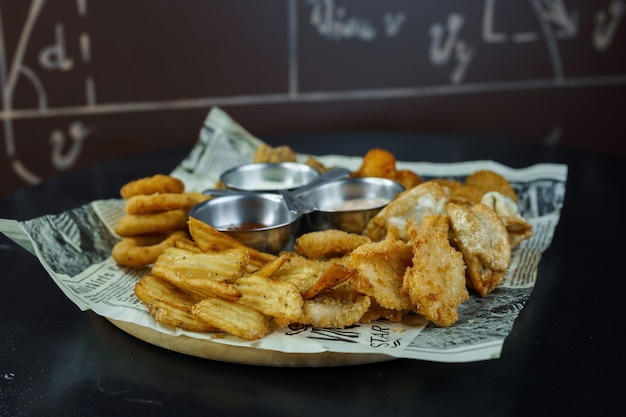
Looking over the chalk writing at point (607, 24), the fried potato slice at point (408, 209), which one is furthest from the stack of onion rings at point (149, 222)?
the chalk writing at point (607, 24)

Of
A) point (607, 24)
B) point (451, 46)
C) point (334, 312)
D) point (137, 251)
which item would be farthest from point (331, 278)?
point (607, 24)

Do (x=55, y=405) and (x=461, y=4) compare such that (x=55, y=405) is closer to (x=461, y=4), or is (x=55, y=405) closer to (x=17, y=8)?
(x=17, y=8)

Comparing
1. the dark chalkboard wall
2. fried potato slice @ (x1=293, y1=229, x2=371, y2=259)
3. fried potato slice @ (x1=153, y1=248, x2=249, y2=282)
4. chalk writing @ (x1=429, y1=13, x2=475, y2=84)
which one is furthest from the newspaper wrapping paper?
chalk writing @ (x1=429, y1=13, x2=475, y2=84)

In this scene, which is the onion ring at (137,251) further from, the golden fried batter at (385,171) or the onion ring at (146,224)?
the golden fried batter at (385,171)

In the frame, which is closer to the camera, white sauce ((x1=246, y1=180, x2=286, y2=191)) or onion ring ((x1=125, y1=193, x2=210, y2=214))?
onion ring ((x1=125, y1=193, x2=210, y2=214))

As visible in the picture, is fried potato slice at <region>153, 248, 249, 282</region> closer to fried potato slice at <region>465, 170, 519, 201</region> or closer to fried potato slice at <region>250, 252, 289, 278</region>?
fried potato slice at <region>250, 252, 289, 278</region>

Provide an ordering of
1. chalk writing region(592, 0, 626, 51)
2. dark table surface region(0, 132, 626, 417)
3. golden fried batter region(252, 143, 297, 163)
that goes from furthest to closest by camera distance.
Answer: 1. chalk writing region(592, 0, 626, 51)
2. golden fried batter region(252, 143, 297, 163)
3. dark table surface region(0, 132, 626, 417)
